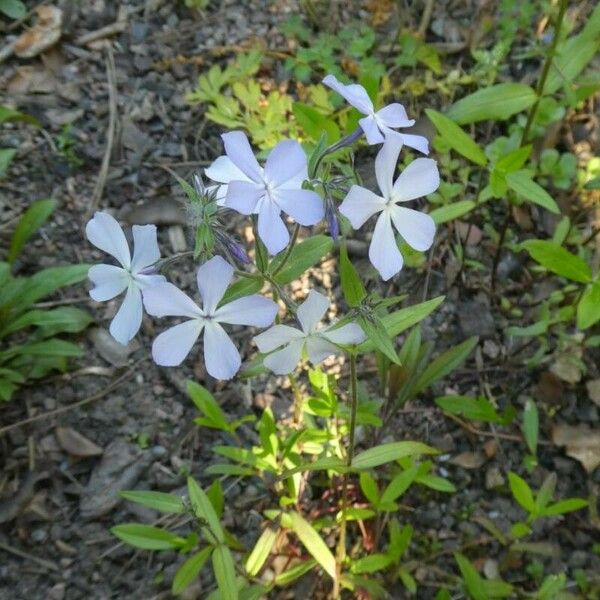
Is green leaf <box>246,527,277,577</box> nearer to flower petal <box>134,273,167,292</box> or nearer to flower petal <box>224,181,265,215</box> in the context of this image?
flower petal <box>134,273,167,292</box>

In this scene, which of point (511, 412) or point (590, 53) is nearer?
point (590, 53)

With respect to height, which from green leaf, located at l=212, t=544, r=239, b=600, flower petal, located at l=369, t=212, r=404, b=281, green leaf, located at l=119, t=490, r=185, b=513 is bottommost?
green leaf, located at l=119, t=490, r=185, b=513

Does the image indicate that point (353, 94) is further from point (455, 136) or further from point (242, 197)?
point (455, 136)

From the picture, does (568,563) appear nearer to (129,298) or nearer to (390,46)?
(129,298)

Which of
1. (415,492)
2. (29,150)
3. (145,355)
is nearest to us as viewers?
(415,492)

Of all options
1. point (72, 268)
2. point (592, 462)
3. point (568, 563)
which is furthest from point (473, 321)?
point (72, 268)

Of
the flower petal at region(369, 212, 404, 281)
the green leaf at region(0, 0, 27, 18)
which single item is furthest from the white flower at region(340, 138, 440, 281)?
the green leaf at region(0, 0, 27, 18)

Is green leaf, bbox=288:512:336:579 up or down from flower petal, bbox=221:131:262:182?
down

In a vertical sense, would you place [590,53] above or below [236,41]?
above
